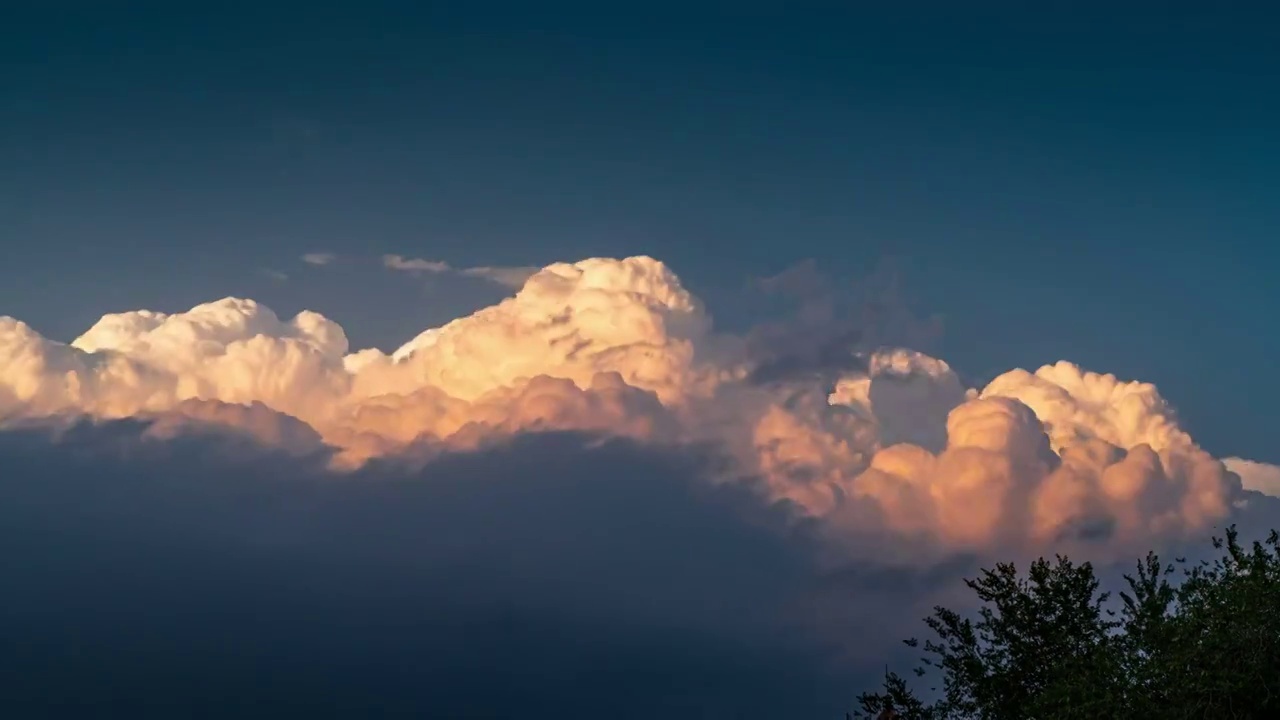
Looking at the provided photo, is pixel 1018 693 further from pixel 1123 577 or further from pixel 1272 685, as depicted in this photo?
pixel 1272 685

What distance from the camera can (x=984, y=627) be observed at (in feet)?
229

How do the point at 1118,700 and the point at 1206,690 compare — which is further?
the point at 1118,700

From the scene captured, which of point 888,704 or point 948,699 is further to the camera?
point 888,704

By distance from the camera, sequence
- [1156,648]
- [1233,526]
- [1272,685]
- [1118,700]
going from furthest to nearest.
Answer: [1233,526], [1156,648], [1118,700], [1272,685]

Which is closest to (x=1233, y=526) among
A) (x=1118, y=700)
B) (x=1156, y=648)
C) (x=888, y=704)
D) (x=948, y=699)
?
(x=1156, y=648)

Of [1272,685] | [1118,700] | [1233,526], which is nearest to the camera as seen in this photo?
[1272,685]

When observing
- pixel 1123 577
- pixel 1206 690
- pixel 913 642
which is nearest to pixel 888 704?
pixel 913 642

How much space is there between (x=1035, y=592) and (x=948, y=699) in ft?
24.7

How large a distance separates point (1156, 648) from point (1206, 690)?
10.0 m

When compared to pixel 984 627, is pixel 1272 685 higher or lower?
lower

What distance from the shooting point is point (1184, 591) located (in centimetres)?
5859

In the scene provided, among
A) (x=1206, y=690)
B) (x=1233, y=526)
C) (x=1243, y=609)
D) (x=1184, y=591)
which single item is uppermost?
(x=1233, y=526)

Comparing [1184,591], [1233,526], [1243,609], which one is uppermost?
[1233,526]

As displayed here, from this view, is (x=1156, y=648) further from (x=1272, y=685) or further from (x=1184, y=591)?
(x=1272, y=685)
